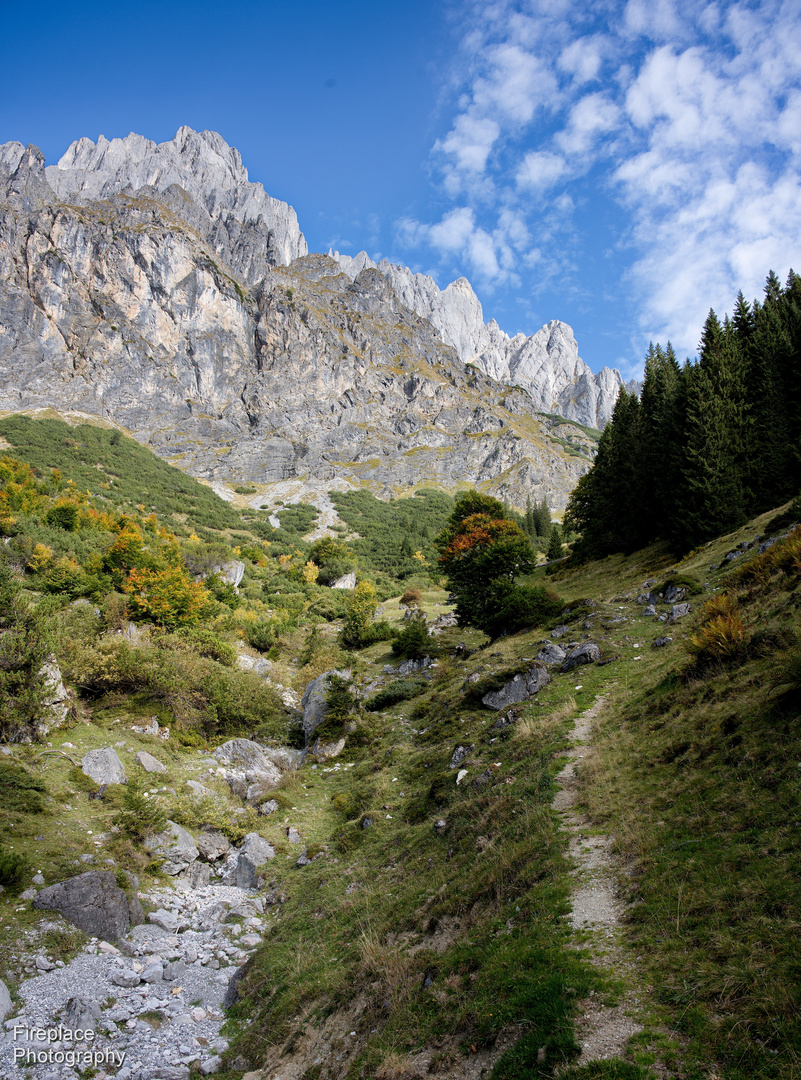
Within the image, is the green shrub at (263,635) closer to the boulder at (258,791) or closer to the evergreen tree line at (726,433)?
the boulder at (258,791)

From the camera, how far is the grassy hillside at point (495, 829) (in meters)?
5.13

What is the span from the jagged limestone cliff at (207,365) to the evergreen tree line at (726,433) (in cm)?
11628

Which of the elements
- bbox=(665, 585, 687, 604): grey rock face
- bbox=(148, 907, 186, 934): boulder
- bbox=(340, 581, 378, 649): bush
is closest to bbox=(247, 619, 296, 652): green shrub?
bbox=(340, 581, 378, 649): bush

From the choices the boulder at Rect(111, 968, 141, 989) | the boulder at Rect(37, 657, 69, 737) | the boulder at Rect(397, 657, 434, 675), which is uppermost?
the boulder at Rect(37, 657, 69, 737)

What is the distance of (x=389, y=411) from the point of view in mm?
185500

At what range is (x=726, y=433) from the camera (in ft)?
106

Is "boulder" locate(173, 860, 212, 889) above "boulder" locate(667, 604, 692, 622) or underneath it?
underneath

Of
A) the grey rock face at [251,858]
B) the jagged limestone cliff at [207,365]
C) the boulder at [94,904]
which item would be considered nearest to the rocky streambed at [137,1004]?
the boulder at [94,904]

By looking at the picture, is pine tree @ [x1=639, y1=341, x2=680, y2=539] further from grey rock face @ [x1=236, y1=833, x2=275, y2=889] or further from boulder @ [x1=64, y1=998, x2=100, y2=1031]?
boulder @ [x1=64, y1=998, x2=100, y2=1031]

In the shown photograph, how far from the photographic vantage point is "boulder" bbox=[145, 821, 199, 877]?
15047 mm

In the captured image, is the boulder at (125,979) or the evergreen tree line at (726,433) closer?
the boulder at (125,979)

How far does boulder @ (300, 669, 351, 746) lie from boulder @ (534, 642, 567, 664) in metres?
12.9

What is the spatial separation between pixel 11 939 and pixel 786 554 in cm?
2148

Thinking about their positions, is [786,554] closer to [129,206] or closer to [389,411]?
[389,411]
